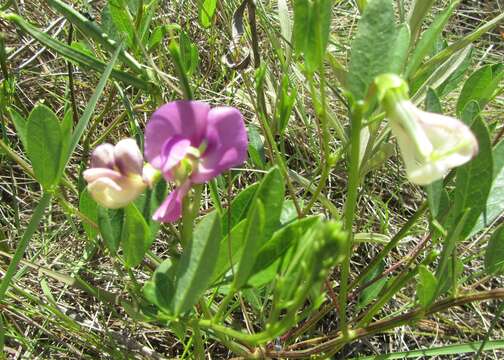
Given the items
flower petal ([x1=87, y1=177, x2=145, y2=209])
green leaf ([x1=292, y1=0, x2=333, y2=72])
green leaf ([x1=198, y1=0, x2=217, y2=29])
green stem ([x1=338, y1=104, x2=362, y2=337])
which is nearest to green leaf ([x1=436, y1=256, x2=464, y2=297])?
green stem ([x1=338, y1=104, x2=362, y2=337])

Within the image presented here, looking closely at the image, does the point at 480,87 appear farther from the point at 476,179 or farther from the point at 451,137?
the point at 451,137

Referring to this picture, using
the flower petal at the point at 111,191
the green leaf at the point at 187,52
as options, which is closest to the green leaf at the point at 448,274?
the flower petal at the point at 111,191

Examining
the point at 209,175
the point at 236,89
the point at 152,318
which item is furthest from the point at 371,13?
the point at 236,89

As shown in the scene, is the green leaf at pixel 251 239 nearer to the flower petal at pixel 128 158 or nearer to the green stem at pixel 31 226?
the flower petal at pixel 128 158

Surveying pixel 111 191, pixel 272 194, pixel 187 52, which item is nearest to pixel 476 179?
pixel 272 194

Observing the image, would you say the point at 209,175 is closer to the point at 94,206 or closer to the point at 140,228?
the point at 140,228

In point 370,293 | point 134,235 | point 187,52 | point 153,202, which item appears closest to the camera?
point 134,235
